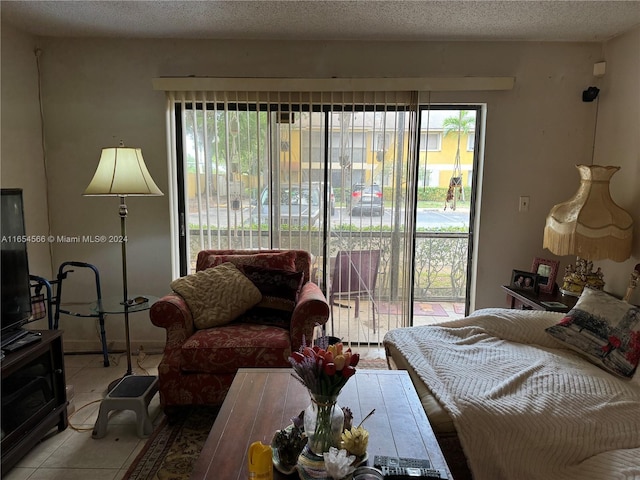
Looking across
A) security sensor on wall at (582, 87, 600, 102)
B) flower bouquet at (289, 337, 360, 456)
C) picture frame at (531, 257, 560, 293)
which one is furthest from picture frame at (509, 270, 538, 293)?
flower bouquet at (289, 337, 360, 456)

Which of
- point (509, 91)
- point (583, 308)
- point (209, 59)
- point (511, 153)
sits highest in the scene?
point (209, 59)

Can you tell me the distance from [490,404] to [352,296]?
5.44 ft

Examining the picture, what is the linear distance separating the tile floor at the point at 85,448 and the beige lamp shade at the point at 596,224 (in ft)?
8.50

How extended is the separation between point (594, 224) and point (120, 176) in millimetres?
2743

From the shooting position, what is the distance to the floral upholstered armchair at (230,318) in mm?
2252

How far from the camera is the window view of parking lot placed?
3.06 meters

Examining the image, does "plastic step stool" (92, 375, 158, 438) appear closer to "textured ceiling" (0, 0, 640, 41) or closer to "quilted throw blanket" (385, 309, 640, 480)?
"quilted throw blanket" (385, 309, 640, 480)

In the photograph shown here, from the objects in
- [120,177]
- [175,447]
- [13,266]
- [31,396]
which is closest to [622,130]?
[120,177]

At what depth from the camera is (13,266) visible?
2.02 m

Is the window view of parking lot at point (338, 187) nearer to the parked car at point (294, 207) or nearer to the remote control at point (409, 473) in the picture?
the parked car at point (294, 207)

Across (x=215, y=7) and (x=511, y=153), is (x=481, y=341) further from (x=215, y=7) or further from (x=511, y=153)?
(x=215, y=7)

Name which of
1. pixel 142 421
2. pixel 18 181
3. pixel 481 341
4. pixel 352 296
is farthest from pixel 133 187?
pixel 481 341

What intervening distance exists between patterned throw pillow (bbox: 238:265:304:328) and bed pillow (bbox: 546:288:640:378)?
4.71 feet

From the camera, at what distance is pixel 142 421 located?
2172mm
